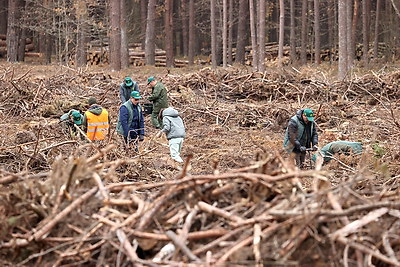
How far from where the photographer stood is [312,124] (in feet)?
33.7

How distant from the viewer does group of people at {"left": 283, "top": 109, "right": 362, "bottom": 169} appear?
9953mm

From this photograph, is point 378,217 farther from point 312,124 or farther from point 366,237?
point 312,124

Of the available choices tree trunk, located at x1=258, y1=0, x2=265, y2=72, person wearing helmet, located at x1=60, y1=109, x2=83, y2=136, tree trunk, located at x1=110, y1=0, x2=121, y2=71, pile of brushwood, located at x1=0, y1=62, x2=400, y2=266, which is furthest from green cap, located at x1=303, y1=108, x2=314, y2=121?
tree trunk, located at x1=110, y1=0, x2=121, y2=71

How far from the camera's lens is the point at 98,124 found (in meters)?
10.6

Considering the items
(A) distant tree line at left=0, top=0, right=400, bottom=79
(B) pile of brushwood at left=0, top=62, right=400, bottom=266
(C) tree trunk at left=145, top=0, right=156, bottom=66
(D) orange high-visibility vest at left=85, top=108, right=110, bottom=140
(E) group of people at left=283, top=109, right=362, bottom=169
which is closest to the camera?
(B) pile of brushwood at left=0, top=62, right=400, bottom=266

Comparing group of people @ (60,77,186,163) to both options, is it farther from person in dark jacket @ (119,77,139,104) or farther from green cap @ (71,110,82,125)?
person in dark jacket @ (119,77,139,104)

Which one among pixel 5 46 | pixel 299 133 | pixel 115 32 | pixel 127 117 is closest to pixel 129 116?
pixel 127 117

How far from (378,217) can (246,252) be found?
0.81 m

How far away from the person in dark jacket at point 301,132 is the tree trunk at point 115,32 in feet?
55.0

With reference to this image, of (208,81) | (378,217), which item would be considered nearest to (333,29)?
(208,81)

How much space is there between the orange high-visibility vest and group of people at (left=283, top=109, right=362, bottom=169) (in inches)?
127

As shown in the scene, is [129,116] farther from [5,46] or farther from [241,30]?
[5,46]

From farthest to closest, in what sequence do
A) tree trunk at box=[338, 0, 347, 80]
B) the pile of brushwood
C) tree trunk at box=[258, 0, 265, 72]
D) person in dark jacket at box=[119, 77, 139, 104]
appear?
1. tree trunk at box=[258, 0, 265, 72]
2. tree trunk at box=[338, 0, 347, 80]
3. person in dark jacket at box=[119, 77, 139, 104]
4. the pile of brushwood

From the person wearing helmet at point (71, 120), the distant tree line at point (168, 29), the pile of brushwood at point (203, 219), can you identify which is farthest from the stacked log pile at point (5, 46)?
the pile of brushwood at point (203, 219)
